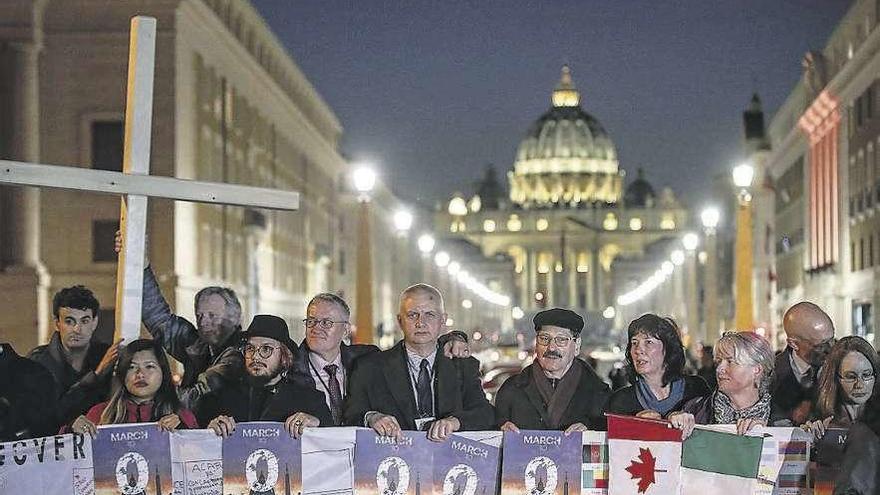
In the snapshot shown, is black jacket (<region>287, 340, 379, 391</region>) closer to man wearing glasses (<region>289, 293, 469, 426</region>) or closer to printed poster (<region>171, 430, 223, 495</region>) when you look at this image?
man wearing glasses (<region>289, 293, 469, 426</region>)

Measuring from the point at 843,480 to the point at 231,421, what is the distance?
314 centimetres

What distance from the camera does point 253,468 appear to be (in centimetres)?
915

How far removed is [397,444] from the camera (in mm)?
9172

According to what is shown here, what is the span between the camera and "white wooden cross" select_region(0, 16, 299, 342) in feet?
33.4

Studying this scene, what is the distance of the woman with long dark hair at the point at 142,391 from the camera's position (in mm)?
9172

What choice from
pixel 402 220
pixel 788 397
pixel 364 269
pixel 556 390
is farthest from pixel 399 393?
pixel 402 220

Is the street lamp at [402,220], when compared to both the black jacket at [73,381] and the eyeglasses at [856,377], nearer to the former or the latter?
the black jacket at [73,381]

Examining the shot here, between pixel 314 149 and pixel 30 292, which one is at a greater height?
pixel 314 149

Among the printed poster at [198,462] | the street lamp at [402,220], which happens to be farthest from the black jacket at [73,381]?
the street lamp at [402,220]

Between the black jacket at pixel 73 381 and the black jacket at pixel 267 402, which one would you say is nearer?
the black jacket at pixel 267 402

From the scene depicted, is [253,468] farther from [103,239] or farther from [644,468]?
[103,239]

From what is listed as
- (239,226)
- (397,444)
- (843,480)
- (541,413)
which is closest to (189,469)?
(397,444)

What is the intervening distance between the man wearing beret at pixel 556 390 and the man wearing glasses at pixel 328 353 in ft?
2.28

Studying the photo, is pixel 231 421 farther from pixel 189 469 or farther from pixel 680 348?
pixel 680 348
